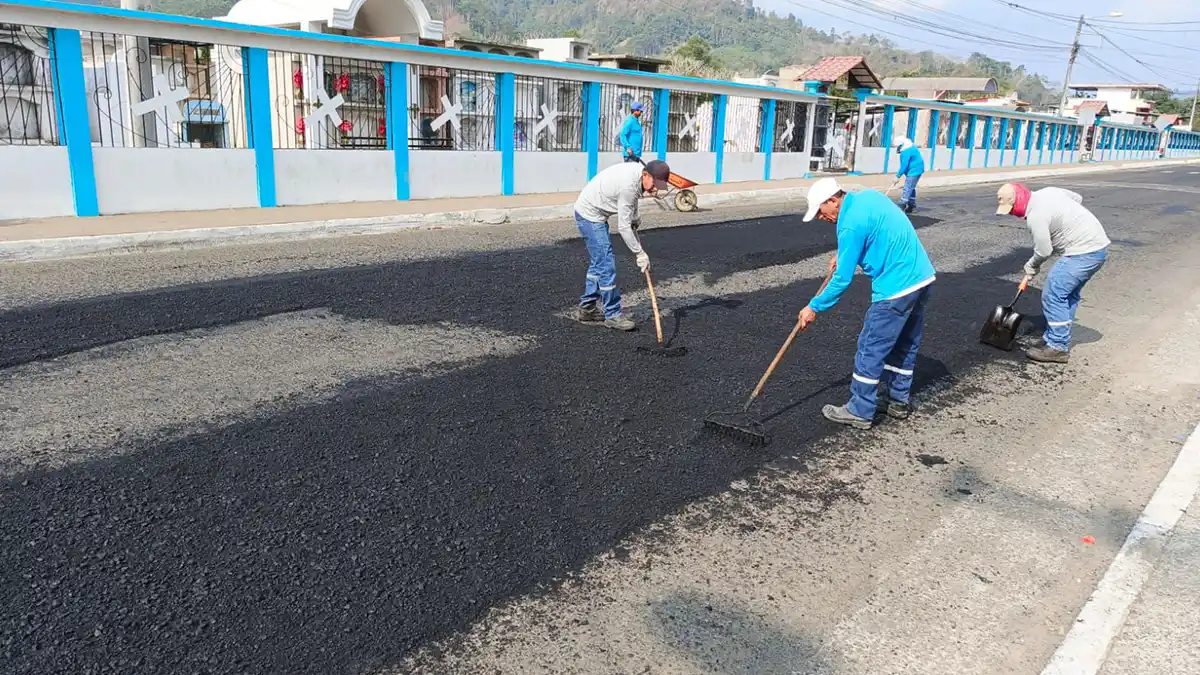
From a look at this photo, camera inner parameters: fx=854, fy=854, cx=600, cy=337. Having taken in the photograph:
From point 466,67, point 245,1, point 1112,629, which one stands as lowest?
point 1112,629

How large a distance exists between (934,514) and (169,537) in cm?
340

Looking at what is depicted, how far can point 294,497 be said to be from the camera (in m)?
3.85

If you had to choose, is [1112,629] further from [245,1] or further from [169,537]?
[245,1]

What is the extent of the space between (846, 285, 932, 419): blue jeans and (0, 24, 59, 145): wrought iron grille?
37.0 ft

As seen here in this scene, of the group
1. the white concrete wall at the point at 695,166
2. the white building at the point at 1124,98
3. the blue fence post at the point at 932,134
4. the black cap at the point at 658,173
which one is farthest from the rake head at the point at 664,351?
the white building at the point at 1124,98

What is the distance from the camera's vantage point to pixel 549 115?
18.7 metres

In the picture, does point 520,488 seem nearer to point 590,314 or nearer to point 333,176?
point 590,314

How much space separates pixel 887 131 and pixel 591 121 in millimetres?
16667

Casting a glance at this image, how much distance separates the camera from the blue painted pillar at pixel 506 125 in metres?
17.3

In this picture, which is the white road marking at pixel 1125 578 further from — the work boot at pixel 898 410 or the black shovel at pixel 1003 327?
the black shovel at pixel 1003 327

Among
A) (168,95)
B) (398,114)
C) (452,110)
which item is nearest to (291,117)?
(398,114)

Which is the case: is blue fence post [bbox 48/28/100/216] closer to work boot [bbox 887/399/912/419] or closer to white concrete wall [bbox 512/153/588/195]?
white concrete wall [bbox 512/153/588/195]

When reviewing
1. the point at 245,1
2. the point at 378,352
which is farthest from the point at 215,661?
the point at 245,1

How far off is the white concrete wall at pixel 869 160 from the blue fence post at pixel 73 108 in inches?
981
